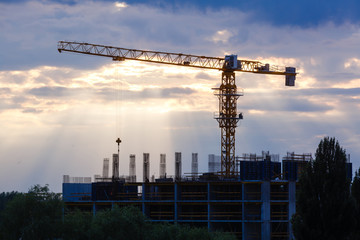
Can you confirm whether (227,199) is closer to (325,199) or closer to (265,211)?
(265,211)

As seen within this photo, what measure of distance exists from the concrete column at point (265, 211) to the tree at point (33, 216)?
26.2 m

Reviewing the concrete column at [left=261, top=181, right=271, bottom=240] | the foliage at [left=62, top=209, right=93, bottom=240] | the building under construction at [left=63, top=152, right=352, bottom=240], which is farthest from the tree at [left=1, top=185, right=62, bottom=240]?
the concrete column at [left=261, top=181, right=271, bottom=240]

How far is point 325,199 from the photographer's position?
5875 centimetres

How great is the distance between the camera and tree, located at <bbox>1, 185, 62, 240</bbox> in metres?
64.7

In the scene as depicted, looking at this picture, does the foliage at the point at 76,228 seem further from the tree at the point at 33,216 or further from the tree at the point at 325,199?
the tree at the point at 325,199

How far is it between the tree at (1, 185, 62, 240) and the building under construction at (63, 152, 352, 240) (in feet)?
51.1

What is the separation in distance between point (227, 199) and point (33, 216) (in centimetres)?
2744

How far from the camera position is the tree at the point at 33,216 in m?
64.7

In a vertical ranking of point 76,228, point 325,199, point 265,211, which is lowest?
point 76,228

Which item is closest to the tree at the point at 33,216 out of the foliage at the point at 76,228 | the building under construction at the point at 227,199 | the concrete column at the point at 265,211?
the foliage at the point at 76,228

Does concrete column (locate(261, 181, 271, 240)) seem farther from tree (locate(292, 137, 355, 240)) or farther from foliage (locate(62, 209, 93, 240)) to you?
foliage (locate(62, 209, 93, 240))

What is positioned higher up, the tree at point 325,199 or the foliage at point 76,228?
the tree at point 325,199

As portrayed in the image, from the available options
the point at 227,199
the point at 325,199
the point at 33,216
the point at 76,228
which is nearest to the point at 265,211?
the point at 227,199

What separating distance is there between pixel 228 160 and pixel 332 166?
72297mm
